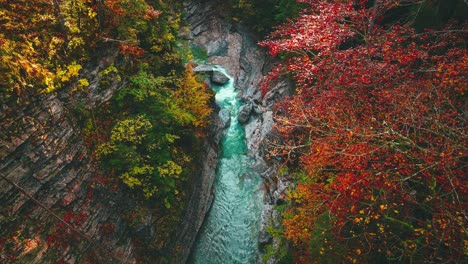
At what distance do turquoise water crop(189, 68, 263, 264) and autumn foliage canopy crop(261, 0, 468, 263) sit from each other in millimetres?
2583

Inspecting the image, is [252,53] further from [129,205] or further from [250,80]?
[129,205]

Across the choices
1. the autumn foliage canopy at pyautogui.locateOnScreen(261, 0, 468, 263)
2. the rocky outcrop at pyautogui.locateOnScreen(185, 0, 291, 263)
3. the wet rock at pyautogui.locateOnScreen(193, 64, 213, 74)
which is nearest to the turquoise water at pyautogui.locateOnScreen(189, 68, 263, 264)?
the rocky outcrop at pyautogui.locateOnScreen(185, 0, 291, 263)

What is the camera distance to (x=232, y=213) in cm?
1305

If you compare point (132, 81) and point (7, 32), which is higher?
point (7, 32)

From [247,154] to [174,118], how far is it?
22.2 ft

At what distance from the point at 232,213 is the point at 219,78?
10.1 metres

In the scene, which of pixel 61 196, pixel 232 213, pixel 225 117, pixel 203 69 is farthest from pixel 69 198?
pixel 203 69

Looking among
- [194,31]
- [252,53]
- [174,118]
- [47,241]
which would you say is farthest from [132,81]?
[194,31]

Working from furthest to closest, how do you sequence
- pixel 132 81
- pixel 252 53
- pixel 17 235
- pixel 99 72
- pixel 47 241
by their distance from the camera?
pixel 252 53
pixel 132 81
pixel 99 72
pixel 47 241
pixel 17 235

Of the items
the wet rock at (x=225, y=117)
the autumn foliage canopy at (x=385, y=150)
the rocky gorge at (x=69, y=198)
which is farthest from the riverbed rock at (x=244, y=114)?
the autumn foliage canopy at (x=385, y=150)

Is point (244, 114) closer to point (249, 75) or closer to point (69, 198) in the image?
point (249, 75)

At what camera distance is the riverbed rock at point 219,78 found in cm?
1952

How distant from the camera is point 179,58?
11.9 metres

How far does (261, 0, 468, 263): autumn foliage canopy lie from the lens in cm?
624
